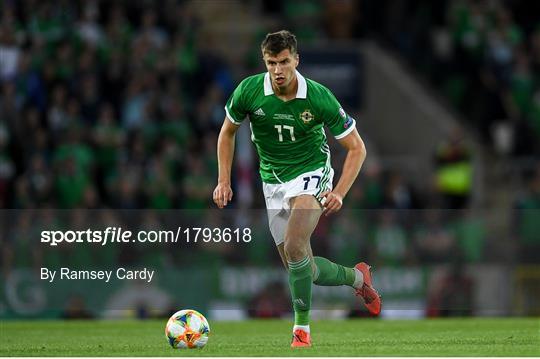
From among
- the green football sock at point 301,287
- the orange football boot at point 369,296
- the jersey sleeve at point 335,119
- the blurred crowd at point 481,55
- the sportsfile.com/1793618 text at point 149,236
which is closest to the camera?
the green football sock at point 301,287

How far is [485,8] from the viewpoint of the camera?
25.9 metres

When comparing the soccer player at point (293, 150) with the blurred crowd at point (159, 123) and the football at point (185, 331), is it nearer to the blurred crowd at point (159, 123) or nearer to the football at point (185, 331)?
the football at point (185, 331)

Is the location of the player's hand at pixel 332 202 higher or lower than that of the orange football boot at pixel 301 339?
higher

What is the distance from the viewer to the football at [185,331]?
11.7m

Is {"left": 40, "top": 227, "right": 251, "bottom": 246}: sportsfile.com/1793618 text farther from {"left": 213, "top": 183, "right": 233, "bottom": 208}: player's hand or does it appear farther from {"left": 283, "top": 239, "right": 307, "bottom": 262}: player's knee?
{"left": 283, "top": 239, "right": 307, "bottom": 262}: player's knee

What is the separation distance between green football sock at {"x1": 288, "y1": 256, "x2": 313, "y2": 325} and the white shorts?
1.44ft

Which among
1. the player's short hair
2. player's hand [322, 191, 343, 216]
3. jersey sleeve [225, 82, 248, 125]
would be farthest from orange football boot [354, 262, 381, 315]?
the player's short hair

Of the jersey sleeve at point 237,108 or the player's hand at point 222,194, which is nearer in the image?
the player's hand at point 222,194

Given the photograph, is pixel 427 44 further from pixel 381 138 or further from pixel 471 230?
pixel 471 230

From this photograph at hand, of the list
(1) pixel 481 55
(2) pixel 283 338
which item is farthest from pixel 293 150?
(1) pixel 481 55

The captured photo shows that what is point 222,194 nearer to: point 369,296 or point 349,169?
point 349,169

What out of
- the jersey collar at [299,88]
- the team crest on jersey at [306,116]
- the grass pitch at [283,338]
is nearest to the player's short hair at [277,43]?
the jersey collar at [299,88]

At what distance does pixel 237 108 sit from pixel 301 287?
5.06 ft

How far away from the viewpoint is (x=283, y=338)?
13.5 meters
